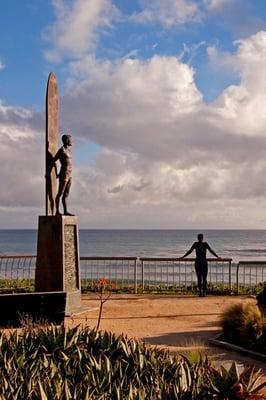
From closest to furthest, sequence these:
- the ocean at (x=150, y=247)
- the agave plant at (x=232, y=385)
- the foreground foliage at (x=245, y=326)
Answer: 1. the agave plant at (x=232, y=385)
2. the foreground foliage at (x=245, y=326)
3. the ocean at (x=150, y=247)

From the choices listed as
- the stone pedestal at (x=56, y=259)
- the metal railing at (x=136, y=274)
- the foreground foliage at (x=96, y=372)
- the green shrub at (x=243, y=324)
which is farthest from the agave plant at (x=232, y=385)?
the metal railing at (x=136, y=274)

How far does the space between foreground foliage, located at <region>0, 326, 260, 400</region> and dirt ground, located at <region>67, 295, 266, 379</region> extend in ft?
8.51

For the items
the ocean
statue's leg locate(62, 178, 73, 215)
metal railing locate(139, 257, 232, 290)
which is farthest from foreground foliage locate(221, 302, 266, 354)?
the ocean

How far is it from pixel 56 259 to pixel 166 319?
9.01 ft

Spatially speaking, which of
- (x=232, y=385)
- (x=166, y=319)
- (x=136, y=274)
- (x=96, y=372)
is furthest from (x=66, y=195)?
(x=232, y=385)

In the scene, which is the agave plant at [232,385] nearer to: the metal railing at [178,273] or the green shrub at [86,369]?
the green shrub at [86,369]

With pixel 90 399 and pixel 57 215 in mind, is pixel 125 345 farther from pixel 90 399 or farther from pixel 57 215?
pixel 57 215

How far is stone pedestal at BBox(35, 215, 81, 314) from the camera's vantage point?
13250mm

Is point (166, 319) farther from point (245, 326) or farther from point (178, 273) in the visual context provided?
point (178, 273)

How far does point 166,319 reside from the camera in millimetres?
12727

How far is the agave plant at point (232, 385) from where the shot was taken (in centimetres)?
491

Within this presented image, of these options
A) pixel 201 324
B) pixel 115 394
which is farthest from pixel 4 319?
pixel 115 394

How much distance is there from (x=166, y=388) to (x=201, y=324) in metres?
7.08

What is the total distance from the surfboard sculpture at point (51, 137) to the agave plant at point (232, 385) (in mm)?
8963
